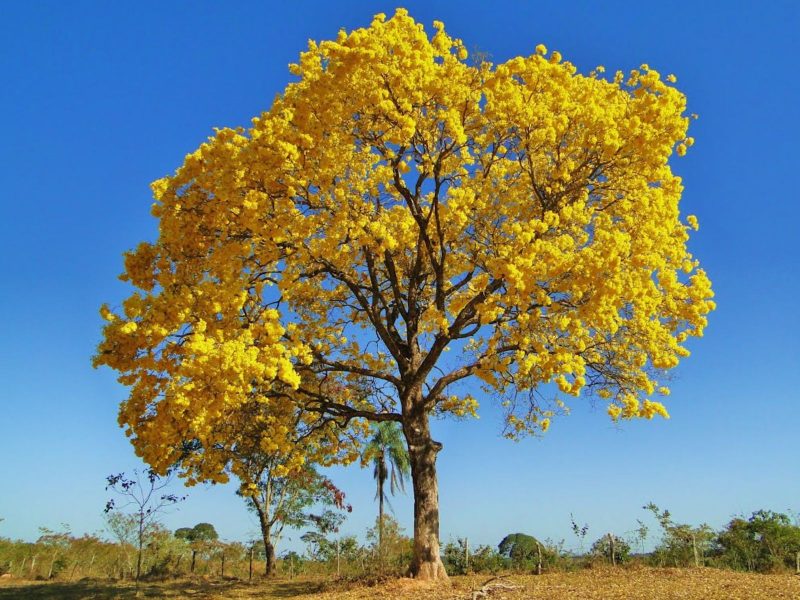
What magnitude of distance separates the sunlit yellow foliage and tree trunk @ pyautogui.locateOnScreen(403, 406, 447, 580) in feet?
7.51

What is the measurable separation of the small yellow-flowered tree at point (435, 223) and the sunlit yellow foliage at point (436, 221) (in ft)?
0.13

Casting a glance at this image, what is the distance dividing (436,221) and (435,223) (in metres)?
0.73

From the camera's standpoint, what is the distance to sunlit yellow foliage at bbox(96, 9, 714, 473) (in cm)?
1103

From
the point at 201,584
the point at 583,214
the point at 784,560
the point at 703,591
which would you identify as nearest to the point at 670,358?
the point at 583,214

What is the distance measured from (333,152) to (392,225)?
1.99 m

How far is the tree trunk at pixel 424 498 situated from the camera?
45.1 ft

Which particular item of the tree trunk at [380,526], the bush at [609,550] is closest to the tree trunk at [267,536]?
the tree trunk at [380,526]

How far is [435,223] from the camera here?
550 inches

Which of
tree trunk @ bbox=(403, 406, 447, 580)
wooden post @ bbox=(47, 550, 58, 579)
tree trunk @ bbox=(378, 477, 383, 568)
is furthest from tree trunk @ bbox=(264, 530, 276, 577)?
tree trunk @ bbox=(403, 406, 447, 580)

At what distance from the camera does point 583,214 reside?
1232 centimetres

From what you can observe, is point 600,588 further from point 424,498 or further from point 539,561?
point 539,561

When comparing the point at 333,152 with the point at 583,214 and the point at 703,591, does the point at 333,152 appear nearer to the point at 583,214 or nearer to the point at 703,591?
the point at 583,214

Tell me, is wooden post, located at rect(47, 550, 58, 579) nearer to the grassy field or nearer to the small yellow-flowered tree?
the grassy field

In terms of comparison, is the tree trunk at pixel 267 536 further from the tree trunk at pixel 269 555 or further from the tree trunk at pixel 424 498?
the tree trunk at pixel 424 498
